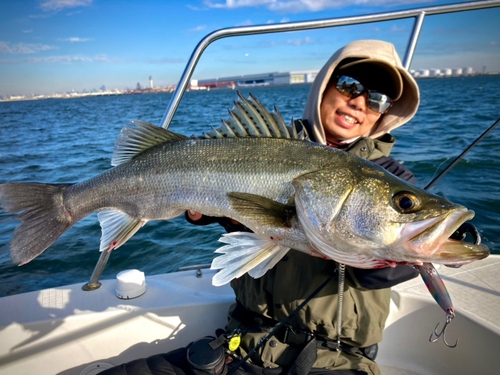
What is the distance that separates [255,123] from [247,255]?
86cm

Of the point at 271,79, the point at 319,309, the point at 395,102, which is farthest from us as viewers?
the point at 271,79

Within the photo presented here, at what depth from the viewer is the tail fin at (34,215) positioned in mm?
2137

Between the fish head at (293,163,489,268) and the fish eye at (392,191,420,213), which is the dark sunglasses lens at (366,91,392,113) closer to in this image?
the fish head at (293,163,489,268)

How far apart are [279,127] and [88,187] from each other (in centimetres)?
139

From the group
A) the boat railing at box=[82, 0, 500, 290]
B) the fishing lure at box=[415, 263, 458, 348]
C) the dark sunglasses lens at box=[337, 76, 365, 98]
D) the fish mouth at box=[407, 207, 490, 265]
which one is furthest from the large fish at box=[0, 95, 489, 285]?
the dark sunglasses lens at box=[337, 76, 365, 98]

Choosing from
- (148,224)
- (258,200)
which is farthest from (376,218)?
(148,224)

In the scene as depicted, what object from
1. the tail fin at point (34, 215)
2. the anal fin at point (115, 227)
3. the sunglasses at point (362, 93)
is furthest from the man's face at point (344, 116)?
the tail fin at point (34, 215)

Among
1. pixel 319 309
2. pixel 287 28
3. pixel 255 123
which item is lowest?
pixel 319 309

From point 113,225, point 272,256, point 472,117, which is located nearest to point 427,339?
point 272,256

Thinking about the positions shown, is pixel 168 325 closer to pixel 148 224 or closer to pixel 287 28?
pixel 287 28

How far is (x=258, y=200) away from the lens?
6.22ft

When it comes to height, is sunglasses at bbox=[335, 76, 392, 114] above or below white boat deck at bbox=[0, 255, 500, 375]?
above

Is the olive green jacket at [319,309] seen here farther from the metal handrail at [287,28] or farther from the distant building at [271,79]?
the distant building at [271,79]

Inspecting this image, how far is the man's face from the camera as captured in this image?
2.75m
